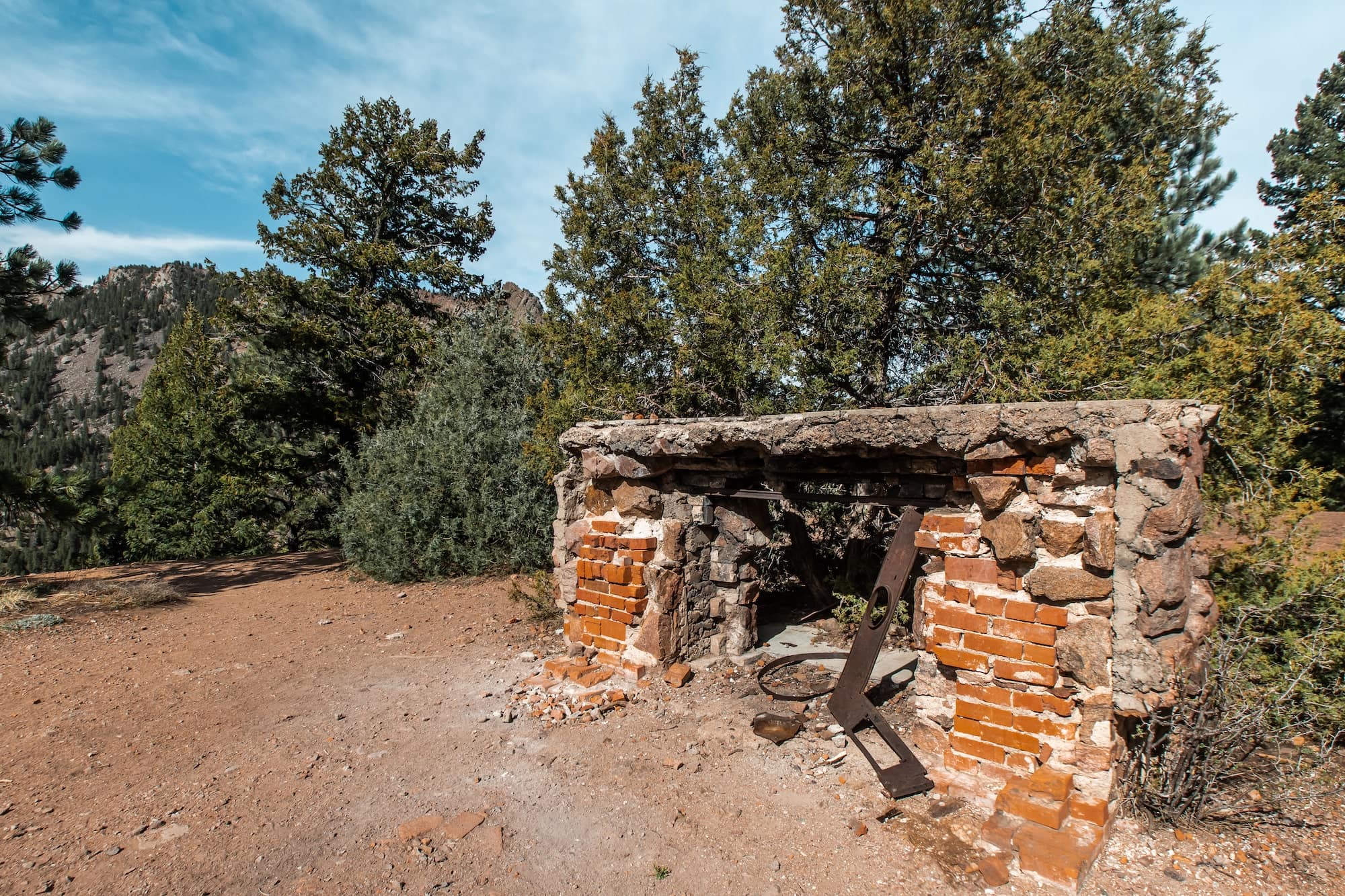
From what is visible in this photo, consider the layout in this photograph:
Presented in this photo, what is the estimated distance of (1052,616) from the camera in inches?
117

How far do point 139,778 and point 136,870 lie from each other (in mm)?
1024

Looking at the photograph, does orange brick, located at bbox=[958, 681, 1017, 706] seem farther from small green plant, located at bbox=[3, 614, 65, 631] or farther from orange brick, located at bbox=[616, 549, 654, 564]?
small green plant, located at bbox=[3, 614, 65, 631]

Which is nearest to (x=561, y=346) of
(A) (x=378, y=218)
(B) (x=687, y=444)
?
(B) (x=687, y=444)

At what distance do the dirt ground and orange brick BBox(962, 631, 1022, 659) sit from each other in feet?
2.42

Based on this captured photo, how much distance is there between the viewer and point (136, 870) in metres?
2.78

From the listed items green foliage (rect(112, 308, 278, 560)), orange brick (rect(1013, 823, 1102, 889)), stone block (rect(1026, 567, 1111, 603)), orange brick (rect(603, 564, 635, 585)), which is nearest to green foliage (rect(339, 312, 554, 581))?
green foliage (rect(112, 308, 278, 560))

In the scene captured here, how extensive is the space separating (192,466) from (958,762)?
43.7 feet

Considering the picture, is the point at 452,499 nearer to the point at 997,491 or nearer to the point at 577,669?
the point at 577,669

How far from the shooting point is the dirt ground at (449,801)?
8.71ft

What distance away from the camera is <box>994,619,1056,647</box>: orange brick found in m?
2.96

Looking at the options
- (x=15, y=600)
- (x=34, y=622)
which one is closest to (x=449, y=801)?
(x=34, y=622)

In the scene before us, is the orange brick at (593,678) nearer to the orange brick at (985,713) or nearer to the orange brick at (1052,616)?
the orange brick at (985,713)

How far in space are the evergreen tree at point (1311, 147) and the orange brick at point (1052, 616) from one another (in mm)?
9561

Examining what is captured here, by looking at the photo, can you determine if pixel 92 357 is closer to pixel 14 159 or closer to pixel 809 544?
pixel 14 159
